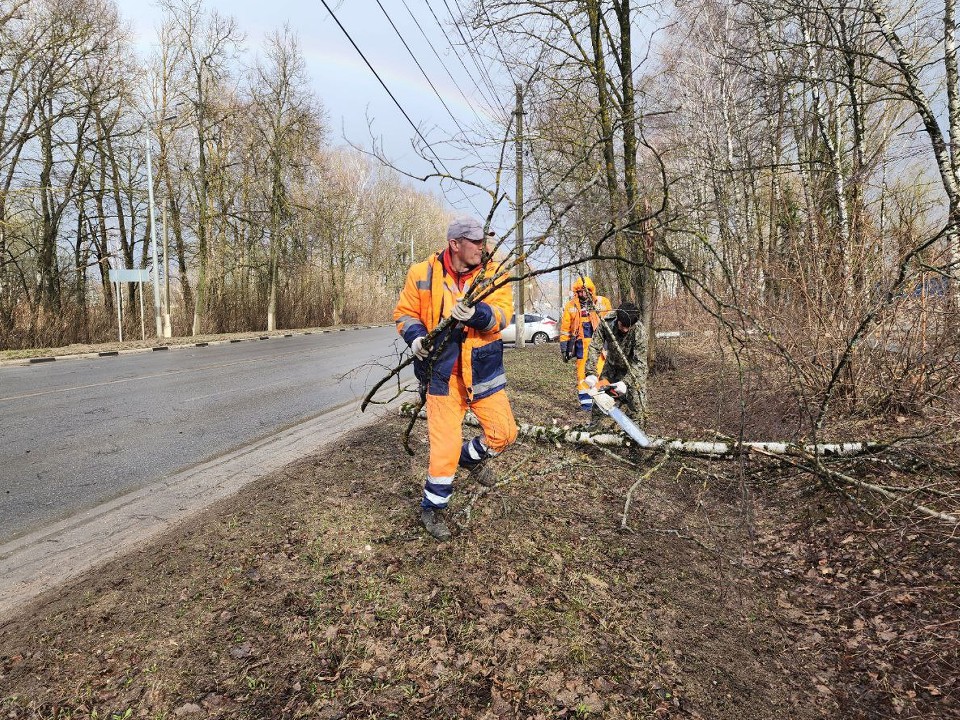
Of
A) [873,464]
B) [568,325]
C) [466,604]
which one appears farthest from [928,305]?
[466,604]

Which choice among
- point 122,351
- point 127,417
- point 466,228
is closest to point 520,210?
point 466,228

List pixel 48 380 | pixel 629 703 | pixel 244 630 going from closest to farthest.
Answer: pixel 629 703 → pixel 244 630 → pixel 48 380

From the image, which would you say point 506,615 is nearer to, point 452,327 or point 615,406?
point 452,327

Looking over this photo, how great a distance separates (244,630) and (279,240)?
27.6m

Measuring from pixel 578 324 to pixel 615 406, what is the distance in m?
2.41

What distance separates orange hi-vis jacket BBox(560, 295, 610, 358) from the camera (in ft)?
23.5

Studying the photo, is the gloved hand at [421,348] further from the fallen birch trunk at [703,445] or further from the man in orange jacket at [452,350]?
the fallen birch trunk at [703,445]

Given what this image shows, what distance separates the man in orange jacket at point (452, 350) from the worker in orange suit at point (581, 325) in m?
3.37

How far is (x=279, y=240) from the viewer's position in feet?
89.2

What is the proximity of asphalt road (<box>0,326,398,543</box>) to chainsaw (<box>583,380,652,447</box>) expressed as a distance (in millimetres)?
2245

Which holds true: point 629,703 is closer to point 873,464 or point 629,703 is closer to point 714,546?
point 714,546

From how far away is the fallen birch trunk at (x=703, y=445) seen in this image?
354 centimetres

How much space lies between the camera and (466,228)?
3143 millimetres

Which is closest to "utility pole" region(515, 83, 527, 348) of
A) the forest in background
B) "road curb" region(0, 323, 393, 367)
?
the forest in background
